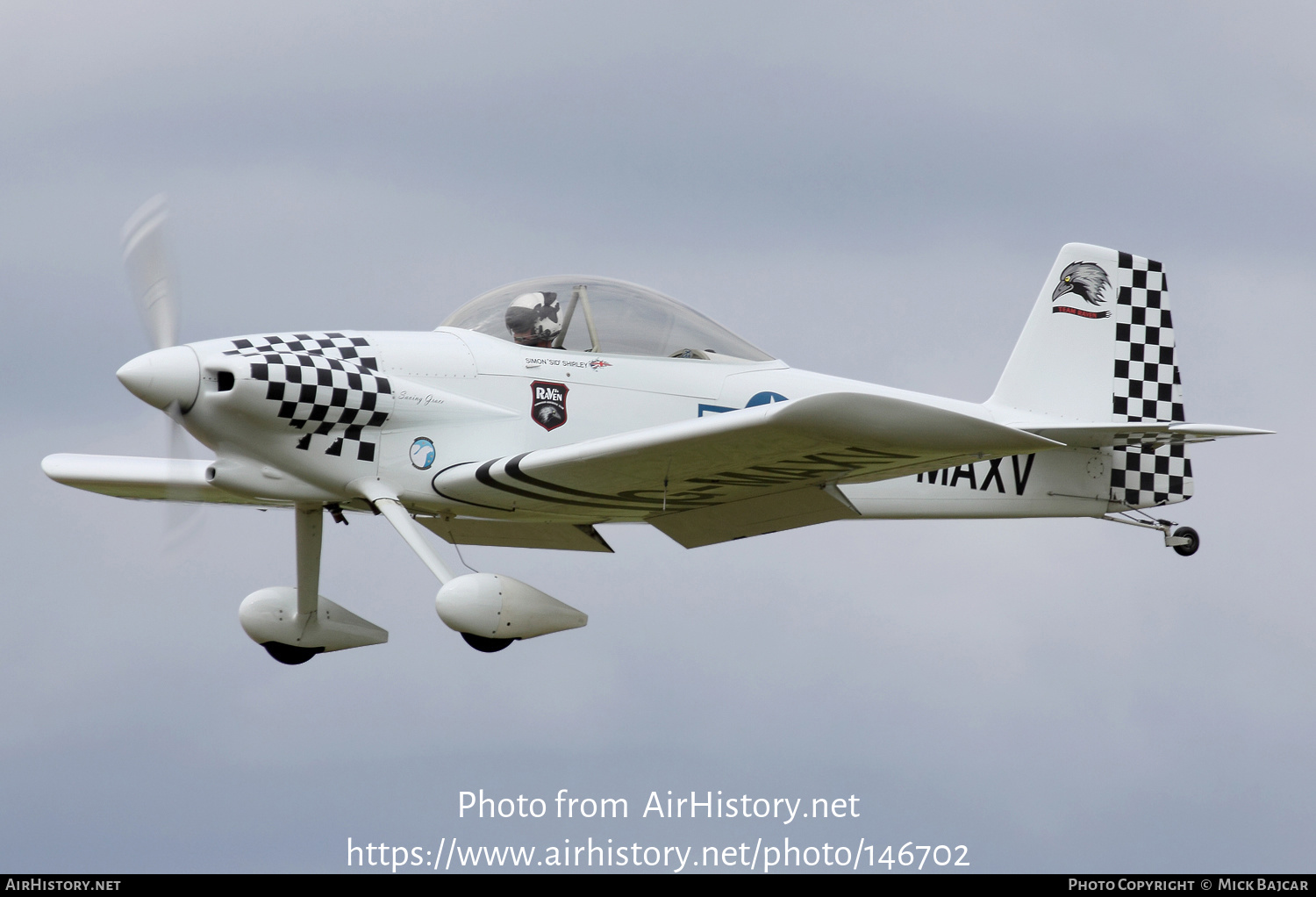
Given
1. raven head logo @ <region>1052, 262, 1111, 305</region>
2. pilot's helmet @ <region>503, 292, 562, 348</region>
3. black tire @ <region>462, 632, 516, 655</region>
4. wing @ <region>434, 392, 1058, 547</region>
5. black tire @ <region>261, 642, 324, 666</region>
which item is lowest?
black tire @ <region>462, 632, 516, 655</region>

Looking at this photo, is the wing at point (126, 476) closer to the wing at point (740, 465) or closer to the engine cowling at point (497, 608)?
the wing at point (740, 465)

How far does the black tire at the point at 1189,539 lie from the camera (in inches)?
468

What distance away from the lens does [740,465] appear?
30.2 ft

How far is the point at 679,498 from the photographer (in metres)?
10.4

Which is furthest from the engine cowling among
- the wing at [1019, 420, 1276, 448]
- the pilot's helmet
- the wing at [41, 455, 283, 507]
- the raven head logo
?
the raven head logo

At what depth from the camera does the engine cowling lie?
9.25 metres

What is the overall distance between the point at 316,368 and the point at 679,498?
2.64 meters

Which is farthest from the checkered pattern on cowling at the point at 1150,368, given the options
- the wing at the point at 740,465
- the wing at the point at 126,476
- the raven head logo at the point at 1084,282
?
the wing at the point at 126,476

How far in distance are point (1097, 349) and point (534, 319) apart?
16.8 ft

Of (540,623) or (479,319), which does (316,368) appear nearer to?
(479,319)

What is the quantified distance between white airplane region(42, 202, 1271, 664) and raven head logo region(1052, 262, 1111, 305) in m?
1.25

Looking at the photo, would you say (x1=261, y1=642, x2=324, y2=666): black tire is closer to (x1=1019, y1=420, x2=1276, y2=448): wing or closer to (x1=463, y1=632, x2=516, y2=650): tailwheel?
(x1=463, y1=632, x2=516, y2=650): tailwheel

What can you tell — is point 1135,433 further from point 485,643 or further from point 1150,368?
point 485,643

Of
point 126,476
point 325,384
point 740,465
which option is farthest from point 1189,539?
point 126,476
